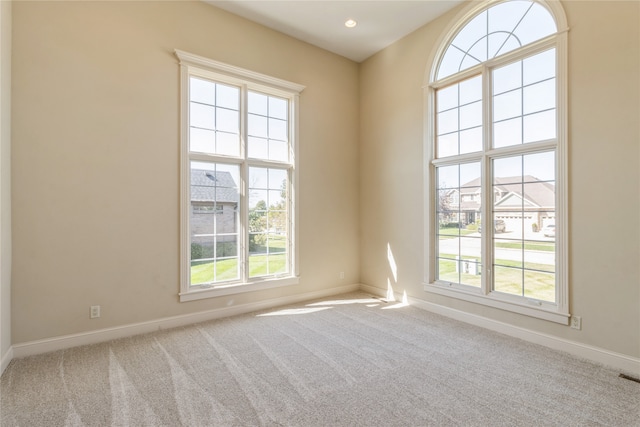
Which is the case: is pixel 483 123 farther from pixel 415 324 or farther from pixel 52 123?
pixel 52 123

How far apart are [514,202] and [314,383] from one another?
2.64 m

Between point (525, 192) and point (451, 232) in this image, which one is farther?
point (451, 232)

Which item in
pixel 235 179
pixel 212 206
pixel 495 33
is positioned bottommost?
pixel 212 206

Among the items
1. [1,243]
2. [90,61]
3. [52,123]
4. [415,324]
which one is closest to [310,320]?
[415,324]

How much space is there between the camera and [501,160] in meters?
3.30

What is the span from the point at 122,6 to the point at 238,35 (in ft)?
3.97

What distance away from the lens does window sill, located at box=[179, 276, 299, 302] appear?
3.43 m

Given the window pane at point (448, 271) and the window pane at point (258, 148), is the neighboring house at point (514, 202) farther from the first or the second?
the window pane at point (258, 148)

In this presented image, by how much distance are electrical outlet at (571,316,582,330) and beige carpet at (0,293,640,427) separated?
0.28 metres

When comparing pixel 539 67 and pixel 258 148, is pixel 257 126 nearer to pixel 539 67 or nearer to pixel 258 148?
pixel 258 148

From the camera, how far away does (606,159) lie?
8.37ft

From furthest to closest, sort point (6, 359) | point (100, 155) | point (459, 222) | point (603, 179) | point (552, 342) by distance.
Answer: point (459, 222)
point (100, 155)
point (552, 342)
point (603, 179)
point (6, 359)

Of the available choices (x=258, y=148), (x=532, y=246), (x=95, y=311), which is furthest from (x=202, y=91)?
(x=532, y=246)

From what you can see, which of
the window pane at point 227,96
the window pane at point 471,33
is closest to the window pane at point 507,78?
the window pane at point 471,33
